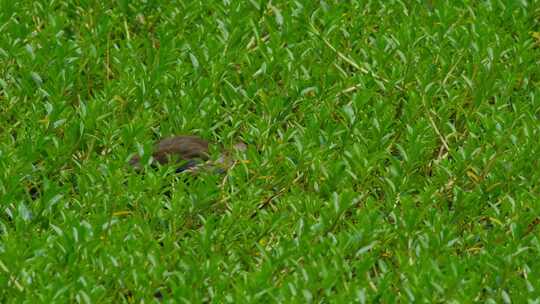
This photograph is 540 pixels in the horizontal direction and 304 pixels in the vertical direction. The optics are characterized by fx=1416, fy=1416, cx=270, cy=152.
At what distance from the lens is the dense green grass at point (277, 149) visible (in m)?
4.39

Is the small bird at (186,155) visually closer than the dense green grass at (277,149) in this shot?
No

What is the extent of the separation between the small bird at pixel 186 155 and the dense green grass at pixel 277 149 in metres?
0.08

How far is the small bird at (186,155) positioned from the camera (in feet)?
16.7

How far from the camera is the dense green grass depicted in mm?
4395

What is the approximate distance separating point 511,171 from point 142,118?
1.38 metres

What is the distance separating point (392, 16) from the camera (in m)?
6.25

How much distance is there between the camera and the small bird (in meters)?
5.09

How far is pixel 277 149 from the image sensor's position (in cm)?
511

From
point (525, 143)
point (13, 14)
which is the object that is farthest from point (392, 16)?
point (13, 14)

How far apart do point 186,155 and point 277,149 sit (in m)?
0.33

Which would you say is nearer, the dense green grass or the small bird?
the dense green grass

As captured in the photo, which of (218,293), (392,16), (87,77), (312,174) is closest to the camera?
(218,293)

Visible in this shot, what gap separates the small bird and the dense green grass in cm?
8

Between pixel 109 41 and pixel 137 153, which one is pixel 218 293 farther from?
pixel 109 41
